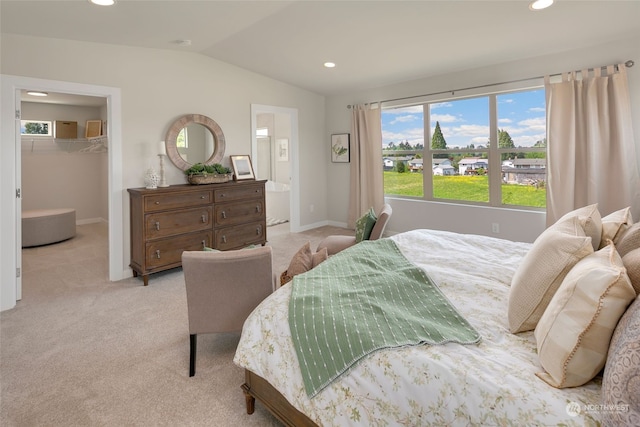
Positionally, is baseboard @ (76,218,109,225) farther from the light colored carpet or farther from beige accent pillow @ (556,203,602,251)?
beige accent pillow @ (556,203,602,251)

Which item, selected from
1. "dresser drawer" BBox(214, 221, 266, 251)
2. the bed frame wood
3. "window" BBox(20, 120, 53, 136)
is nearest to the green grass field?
"dresser drawer" BBox(214, 221, 266, 251)

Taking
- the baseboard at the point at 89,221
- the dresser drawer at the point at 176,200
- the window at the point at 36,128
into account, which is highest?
the window at the point at 36,128

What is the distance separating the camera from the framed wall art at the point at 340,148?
20.2 ft

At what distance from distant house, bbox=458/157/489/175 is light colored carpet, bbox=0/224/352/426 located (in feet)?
12.8

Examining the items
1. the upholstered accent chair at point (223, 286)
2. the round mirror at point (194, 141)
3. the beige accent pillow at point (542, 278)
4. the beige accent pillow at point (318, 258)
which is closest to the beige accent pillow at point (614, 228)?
the beige accent pillow at point (542, 278)

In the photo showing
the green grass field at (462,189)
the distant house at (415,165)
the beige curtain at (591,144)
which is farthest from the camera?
the distant house at (415,165)

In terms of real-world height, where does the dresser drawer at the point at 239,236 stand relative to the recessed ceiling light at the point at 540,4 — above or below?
below

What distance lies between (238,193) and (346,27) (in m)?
2.32

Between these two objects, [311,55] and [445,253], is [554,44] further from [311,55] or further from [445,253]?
[445,253]

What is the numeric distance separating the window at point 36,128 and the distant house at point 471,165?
23.5 ft

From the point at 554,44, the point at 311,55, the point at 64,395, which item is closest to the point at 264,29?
the point at 311,55

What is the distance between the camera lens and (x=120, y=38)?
3533mm

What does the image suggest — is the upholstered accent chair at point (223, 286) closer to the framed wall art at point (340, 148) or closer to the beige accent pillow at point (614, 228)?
the beige accent pillow at point (614, 228)

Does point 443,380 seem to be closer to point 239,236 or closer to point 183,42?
point 239,236
